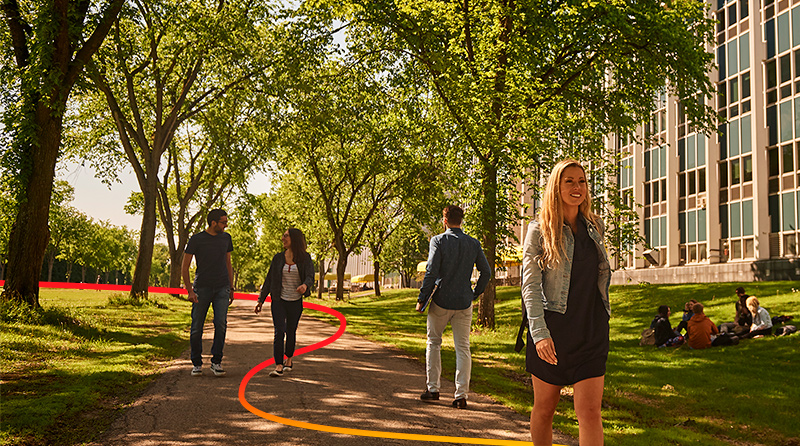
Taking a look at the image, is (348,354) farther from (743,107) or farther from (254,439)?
Answer: (743,107)

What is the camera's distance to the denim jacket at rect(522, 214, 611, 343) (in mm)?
3986

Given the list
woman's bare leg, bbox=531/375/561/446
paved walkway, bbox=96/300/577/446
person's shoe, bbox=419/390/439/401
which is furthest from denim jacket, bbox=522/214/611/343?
person's shoe, bbox=419/390/439/401

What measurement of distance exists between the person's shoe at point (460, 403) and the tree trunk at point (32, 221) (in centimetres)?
1099

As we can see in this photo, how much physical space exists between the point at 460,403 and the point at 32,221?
1144 cm

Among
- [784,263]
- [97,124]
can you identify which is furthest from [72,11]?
[784,263]

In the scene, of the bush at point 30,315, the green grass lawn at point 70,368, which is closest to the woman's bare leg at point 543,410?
the green grass lawn at point 70,368

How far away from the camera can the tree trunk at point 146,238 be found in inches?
971

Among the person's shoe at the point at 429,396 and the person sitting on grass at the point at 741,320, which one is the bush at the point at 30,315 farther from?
the person sitting on grass at the point at 741,320

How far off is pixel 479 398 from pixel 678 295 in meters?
19.0

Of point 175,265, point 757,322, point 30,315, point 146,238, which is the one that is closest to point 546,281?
point 30,315

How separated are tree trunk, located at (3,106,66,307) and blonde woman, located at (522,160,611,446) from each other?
43.3 feet

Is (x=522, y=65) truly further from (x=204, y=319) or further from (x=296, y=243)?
(x=204, y=319)

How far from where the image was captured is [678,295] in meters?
24.1

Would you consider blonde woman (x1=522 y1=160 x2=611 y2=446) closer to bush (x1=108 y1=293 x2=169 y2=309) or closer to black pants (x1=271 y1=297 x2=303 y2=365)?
black pants (x1=271 y1=297 x2=303 y2=365)
